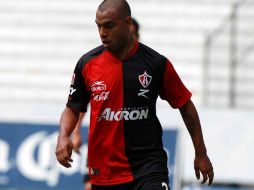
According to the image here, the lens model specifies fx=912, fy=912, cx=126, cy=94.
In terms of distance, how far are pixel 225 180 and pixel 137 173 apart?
6.17 metres

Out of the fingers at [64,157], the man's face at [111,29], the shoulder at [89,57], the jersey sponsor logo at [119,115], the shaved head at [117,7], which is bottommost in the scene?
the fingers at [64,157]

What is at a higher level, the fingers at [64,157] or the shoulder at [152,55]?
the shoulder at [152,55]

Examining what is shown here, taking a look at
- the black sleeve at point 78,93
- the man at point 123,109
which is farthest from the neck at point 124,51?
the black sleeve at point 78,93

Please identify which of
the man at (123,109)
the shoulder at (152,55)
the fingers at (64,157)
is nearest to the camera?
the fingers at (64,157)

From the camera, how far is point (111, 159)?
6.34 meters

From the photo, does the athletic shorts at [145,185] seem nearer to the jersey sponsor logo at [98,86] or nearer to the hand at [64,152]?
the hand at [64,152]

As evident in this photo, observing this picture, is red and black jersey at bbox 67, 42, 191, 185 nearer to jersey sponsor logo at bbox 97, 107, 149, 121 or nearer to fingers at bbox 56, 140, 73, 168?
jersey sponsor logo at bbox 97, 107, 149, 121

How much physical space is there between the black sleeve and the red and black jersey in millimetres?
33

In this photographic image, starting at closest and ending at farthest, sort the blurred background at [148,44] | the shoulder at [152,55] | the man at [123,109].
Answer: the man at [123,109] → the shoulder at [152,55] → the blurred background at [148,44]

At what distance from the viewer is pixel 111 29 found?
623 centimetres

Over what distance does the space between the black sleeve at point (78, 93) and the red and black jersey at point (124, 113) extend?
0.03 metres

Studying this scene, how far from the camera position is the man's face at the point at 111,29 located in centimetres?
620

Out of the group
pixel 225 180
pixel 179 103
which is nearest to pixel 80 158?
pixel 225 180

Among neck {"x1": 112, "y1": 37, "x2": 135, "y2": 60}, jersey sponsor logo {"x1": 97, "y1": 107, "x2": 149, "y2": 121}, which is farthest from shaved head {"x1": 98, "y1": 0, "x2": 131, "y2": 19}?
jersey sponsor logo {"x1": 97, "y1": 107, "x2": 149, "y2": 121}
